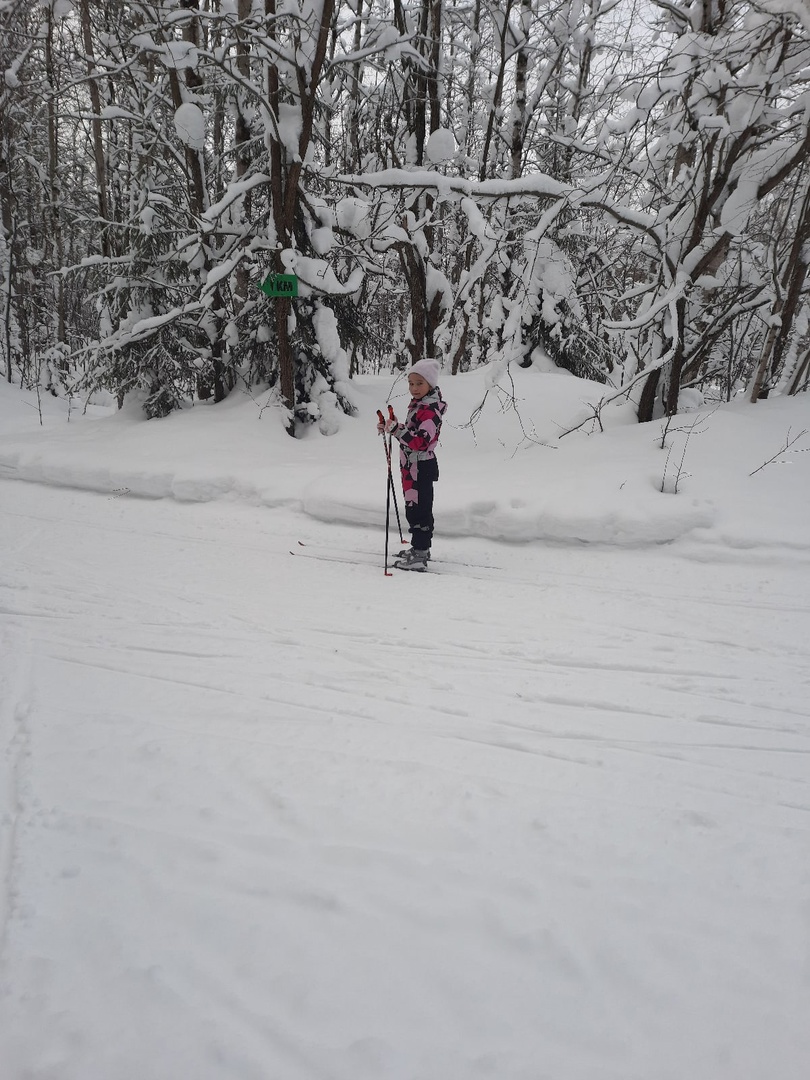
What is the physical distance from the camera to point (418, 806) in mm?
2402

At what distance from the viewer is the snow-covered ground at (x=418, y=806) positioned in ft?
5.38

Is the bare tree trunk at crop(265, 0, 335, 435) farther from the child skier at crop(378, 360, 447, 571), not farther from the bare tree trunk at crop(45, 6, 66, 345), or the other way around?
the bare tree trunk at crop(45, 6, 66, 345)

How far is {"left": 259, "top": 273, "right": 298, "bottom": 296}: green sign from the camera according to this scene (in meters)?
7.66

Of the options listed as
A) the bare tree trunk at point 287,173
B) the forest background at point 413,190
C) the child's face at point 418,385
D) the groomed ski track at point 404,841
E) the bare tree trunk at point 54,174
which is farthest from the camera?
the bare tree trunk at point 54,174

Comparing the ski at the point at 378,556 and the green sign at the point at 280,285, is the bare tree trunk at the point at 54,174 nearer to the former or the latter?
the green sign at the point at 280,285

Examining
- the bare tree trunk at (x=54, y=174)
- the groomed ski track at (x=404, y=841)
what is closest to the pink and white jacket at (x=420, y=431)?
the groomed ski track at (x=404, y=841)

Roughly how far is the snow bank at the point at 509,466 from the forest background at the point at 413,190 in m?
0.70

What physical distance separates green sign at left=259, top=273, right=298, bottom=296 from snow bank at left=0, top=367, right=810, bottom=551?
1957 millimetres

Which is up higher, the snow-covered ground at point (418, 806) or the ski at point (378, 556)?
the snow-covered ground at point (418, 806)

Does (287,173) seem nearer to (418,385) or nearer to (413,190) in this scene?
(413,190)

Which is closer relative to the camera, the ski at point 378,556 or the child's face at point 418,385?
the child's face at point 418,385

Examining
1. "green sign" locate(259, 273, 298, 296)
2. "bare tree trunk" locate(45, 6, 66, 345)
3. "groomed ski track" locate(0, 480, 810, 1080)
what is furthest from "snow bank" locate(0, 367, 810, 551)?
"bare tree trunk" locate(45, 6, 66, 345)

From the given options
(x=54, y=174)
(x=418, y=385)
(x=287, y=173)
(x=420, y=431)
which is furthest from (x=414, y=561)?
(x=54, y=174)

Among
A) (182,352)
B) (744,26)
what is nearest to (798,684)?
(744,26)
